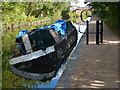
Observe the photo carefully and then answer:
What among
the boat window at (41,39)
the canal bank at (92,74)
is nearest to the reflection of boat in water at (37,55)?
the boat window at (41,39)

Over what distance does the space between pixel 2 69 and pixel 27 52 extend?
150 centimetres

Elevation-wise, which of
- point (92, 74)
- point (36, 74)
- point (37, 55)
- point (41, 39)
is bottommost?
point (36, 74)

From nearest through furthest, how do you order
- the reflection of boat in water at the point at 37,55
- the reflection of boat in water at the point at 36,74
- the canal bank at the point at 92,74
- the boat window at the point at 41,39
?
the canal bank at the point at 92,74 < the reflection of boat in water at the point at 36,74 < the reflection of boat in water at the point at 37,55 < the boat window at the point at 41,39

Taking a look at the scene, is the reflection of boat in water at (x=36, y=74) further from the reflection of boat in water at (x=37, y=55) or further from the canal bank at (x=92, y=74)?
the canal bank at (x=92, y=74)

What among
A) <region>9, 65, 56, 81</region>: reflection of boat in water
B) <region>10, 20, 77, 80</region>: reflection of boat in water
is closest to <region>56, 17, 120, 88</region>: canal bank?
<region>9, 65, 56, 81</region>: reflection of boat in water

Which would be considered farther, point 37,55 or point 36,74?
point 37,55

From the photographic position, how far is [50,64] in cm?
859

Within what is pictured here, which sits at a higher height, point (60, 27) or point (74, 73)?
point (60, 27)

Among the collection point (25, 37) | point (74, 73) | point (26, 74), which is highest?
point (25, 37)

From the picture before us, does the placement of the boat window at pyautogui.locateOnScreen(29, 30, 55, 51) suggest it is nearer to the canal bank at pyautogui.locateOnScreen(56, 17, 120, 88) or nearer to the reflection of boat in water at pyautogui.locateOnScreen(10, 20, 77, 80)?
the reflection of boat in water at pyautogui.locateOnScreen(10, 20, 77, 80)

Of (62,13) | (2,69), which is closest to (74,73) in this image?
(2,69)

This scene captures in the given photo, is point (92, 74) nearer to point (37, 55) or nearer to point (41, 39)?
point (37, 55)

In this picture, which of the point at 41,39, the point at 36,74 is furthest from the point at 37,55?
the point at 41,39

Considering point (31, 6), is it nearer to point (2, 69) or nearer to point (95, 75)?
point (2, 69)
